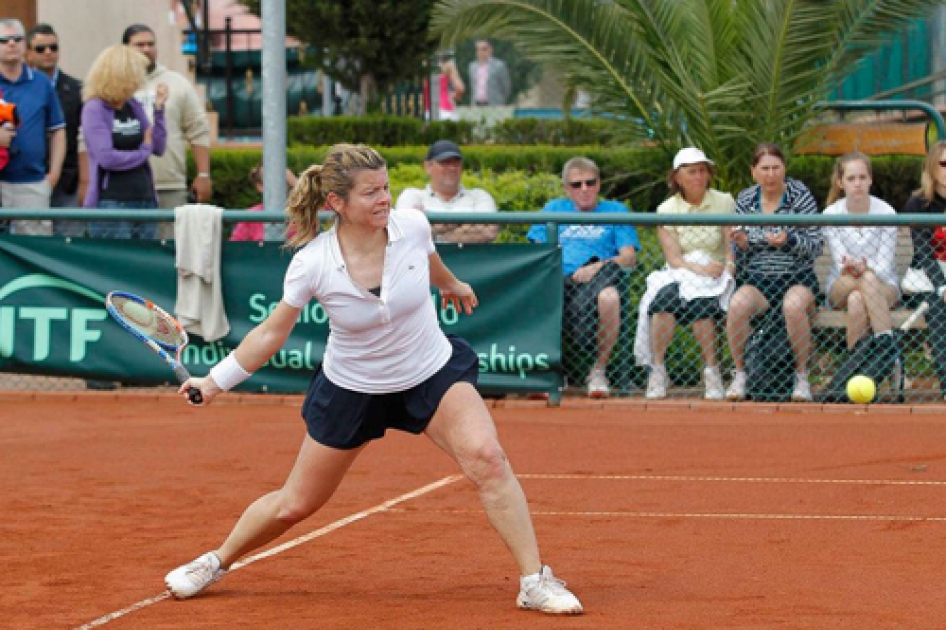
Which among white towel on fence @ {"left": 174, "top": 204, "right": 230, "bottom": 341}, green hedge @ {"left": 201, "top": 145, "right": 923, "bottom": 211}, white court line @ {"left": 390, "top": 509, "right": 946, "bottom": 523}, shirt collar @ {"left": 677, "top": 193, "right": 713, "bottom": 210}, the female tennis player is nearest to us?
the female tennis player

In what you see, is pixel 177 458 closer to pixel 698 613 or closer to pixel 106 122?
pixel 106 122

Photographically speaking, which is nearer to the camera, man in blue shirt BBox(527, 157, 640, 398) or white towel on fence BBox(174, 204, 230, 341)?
man in blue shirt BBox(527, 157, 640, 398)

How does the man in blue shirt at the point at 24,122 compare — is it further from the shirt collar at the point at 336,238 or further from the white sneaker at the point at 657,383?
the shirt collar at the point at 336,238

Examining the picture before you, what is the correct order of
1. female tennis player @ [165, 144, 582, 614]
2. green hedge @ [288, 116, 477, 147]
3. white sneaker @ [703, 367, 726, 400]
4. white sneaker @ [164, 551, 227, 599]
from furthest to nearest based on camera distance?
green hedge @ [288, 116, 477, 147], white sneaker @ [703, 367, 726, 400], white sneaker @ [164, 551, 227, 599], female tennis player @ [165, 144, 582, 614]

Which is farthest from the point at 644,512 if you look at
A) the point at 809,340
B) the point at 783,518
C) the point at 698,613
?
the point at 809,340

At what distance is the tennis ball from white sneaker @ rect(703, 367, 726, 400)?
0.84 m

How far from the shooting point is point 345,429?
6059 mm

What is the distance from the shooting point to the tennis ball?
37.1 ft

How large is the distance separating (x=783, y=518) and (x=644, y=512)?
650mm

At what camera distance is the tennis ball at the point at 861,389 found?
11.3 metres

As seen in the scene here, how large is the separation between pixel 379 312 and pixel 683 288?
585cm

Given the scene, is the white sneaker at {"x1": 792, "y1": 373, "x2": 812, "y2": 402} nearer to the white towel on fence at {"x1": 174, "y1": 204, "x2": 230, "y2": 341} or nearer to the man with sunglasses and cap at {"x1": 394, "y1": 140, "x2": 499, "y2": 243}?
the man with sunglasses and cap at {"x1": 394, "y1": 140, "x2": 499, "y2": 243}

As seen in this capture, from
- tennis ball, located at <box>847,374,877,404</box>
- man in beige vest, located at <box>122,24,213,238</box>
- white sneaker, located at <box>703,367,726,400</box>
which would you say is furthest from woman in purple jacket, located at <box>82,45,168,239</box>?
tennis ball, located at <box>847,374,877,404</box>

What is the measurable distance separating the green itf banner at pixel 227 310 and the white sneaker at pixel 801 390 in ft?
5.21
